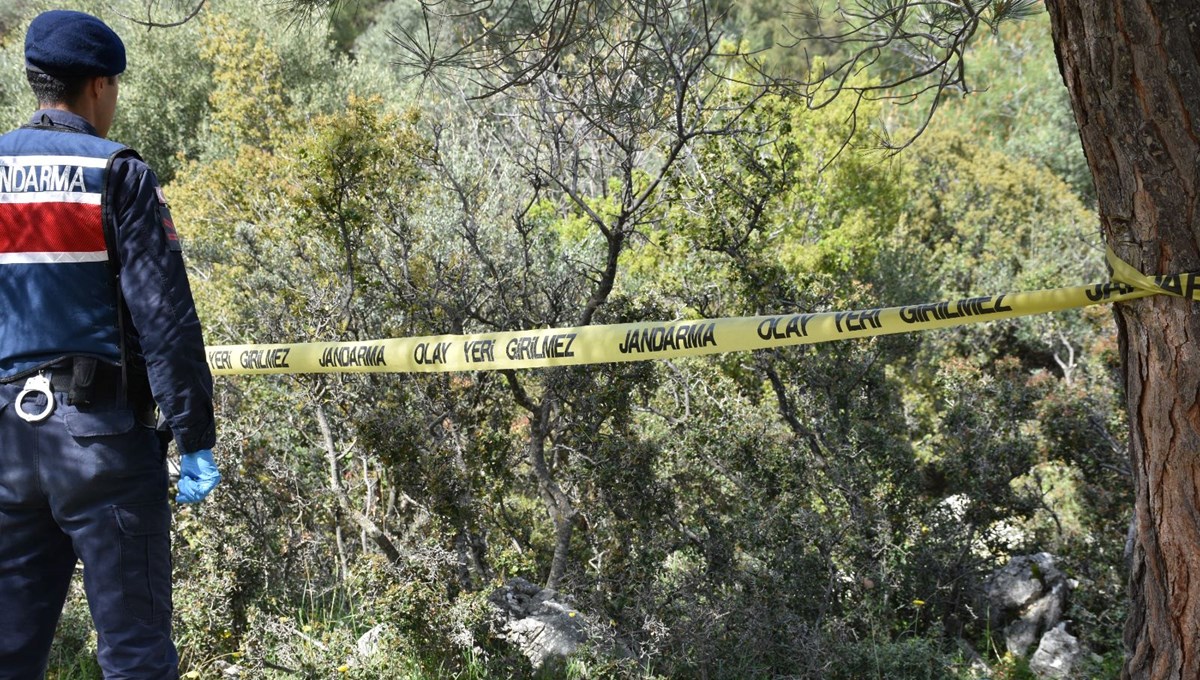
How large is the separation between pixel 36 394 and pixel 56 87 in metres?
0.80

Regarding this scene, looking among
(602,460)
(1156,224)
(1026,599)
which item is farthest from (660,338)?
(1026,599)

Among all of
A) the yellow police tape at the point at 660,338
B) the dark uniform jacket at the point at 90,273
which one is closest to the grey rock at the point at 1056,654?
the yellow police tape at the point at 660,338

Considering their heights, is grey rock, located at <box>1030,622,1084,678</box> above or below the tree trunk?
below

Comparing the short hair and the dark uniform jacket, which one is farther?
the short hair

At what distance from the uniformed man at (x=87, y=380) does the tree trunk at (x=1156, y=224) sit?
2360 mm

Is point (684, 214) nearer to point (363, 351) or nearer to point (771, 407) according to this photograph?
point (771, 407)

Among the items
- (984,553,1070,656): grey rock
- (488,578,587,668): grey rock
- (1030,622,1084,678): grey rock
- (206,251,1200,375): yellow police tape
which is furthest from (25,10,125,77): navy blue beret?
(984,553,1070,656): grey rock

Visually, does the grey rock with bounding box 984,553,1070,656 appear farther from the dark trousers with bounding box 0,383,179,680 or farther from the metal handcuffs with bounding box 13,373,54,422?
the metal handcuffs with bounding box 13,373,54,422

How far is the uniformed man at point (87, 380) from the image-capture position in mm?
2488

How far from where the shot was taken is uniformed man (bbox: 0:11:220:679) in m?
2.49

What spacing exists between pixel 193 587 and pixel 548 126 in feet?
10.8

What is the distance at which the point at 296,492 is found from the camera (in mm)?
5633

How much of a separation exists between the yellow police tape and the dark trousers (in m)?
1.48

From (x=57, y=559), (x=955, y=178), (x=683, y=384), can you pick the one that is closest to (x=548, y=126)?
(x=683, y=384)
